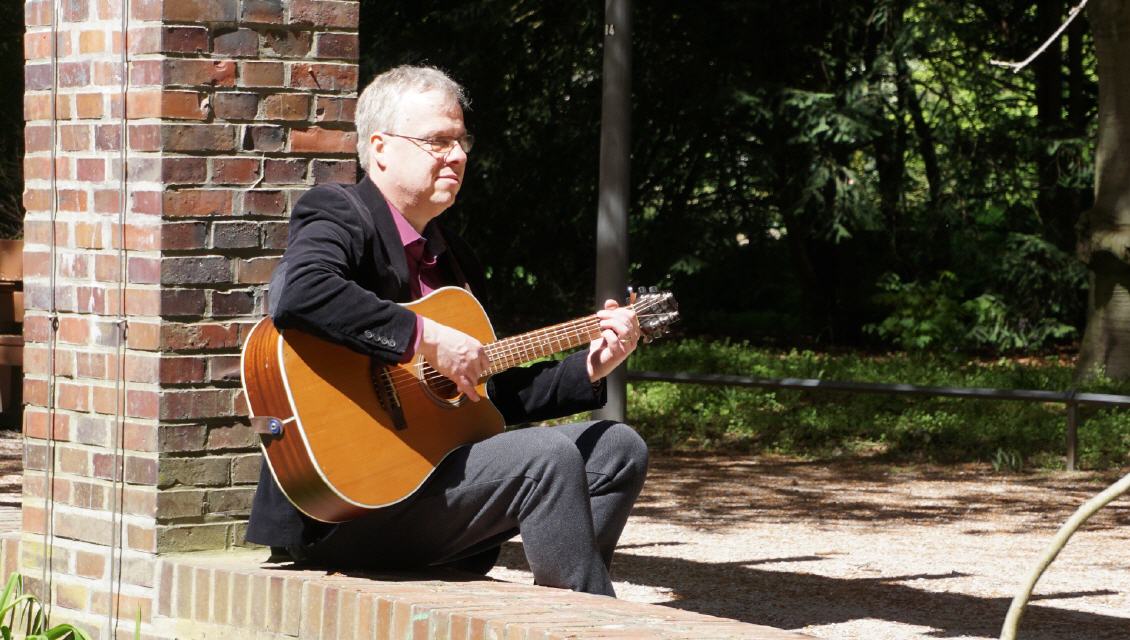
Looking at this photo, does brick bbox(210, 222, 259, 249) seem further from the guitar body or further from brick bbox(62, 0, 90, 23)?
brick bbox(62, 0, 90, 23)

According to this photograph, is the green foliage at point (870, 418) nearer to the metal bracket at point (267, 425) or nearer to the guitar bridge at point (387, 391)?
the guitar bridge at point (387, 391)

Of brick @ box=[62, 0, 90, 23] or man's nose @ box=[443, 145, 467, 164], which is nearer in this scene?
man's nose @ box=[443, 145, 467, 164]

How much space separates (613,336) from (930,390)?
7588 mm

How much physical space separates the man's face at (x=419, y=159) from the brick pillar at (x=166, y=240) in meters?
0.49

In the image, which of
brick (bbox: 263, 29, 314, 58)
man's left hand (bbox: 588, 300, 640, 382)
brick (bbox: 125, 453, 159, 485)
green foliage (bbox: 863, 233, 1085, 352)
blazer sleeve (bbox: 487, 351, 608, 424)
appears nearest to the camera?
man's left hand (bbox: 588, 300, 640, 382)

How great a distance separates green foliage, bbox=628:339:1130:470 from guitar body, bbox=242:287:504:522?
7.78 metres

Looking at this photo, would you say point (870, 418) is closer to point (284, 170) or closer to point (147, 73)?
point (284, 170)

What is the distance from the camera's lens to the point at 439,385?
377 centimetres

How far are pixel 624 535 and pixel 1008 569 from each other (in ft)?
5.96

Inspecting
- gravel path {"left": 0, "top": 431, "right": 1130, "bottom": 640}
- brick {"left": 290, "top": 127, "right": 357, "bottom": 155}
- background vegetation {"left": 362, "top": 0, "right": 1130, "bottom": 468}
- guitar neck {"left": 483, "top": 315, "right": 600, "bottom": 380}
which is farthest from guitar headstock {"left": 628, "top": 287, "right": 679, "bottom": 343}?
background vegetation {"left": 362, "top": 0, "right": 1130, "bottom": 468}

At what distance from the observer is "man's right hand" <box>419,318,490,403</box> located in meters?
3.58

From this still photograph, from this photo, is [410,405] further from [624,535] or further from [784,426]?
[784,426]

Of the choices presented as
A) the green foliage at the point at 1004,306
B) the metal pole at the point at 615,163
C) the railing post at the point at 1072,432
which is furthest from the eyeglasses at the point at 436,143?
the green foliage at the point at 1004,306

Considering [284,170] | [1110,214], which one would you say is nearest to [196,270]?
[284,170]
